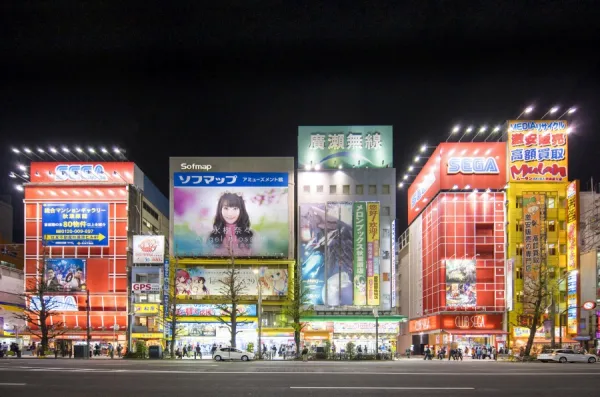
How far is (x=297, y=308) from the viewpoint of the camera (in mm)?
60438

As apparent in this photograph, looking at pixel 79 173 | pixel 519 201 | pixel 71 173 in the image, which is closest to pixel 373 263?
pixel 519 201

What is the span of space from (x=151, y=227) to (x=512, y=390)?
233ft

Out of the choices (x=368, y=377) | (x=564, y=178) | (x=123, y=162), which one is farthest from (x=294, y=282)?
(x=368, y=377)

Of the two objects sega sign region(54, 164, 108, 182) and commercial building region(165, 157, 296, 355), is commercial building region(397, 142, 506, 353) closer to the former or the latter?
A: commercial building region(165, 157, 296, 355)

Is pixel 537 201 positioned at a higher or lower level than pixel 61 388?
higher

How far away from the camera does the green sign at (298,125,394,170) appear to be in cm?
7262

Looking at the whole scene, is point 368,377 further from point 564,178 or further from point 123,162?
point 123,162

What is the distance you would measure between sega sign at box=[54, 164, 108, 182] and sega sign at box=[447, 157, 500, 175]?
38037 mm

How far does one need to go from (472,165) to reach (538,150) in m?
6.66

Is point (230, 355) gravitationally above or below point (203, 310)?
below

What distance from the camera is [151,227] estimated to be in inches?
3339

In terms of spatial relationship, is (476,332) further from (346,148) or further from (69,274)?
(69,274)

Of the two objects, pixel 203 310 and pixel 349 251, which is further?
pixel 349 251

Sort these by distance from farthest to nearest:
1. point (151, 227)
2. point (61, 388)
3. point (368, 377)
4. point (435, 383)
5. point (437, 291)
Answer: point (151, 227) < point (437, 291) < point (368, 377) < point (435, 383) < point (61, 388)
